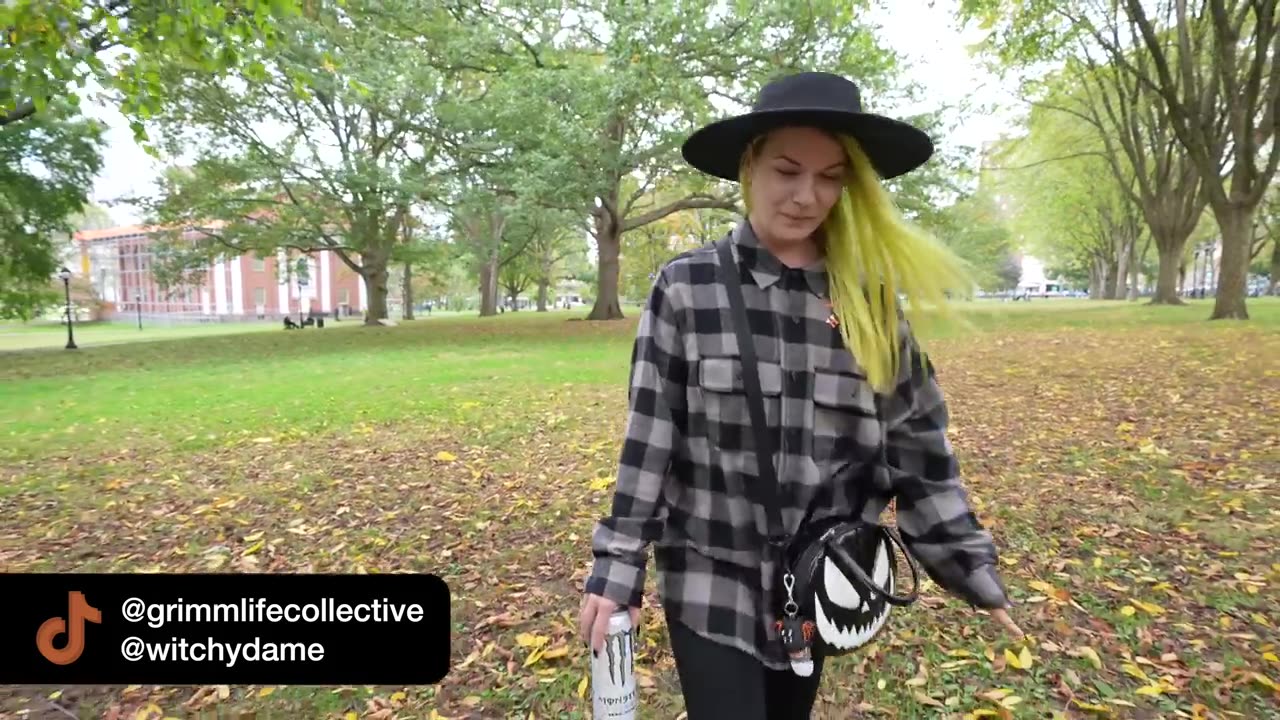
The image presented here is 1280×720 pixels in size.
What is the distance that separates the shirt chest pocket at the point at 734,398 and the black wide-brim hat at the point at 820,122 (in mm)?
549

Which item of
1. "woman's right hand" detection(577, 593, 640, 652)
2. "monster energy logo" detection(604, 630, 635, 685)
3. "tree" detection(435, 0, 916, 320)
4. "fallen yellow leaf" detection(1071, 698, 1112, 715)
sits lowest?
"fallen yellow leaf" detection(1071, 698, 1112, 715)

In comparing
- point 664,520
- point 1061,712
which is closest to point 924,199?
point 1061,712

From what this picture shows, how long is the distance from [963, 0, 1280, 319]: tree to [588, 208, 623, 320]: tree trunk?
13.6 metres

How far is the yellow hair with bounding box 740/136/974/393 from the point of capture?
5.08ft

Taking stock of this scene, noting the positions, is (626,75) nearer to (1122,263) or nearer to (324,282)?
(1122,263)

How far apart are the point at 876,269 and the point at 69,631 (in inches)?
148

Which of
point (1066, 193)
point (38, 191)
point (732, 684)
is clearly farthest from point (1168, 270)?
point (38, 191)

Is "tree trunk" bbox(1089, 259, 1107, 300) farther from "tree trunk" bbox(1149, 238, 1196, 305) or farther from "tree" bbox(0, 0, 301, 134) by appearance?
"tree" bbox(0, 0, 301, 134)

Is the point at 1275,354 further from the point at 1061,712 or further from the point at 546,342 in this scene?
the point at 546,342

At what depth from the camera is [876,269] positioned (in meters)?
1.62

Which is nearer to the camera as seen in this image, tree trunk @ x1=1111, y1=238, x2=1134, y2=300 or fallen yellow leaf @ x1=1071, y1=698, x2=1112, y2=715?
fallen yellow leaf @ x1=1071, y1=698, x2=1112, y2=715

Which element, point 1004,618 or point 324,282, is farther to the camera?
point 324,282

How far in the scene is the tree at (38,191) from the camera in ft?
63.0

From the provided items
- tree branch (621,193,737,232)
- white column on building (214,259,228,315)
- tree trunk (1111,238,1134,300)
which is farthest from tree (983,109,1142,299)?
white column on building (214,259,228,315)
